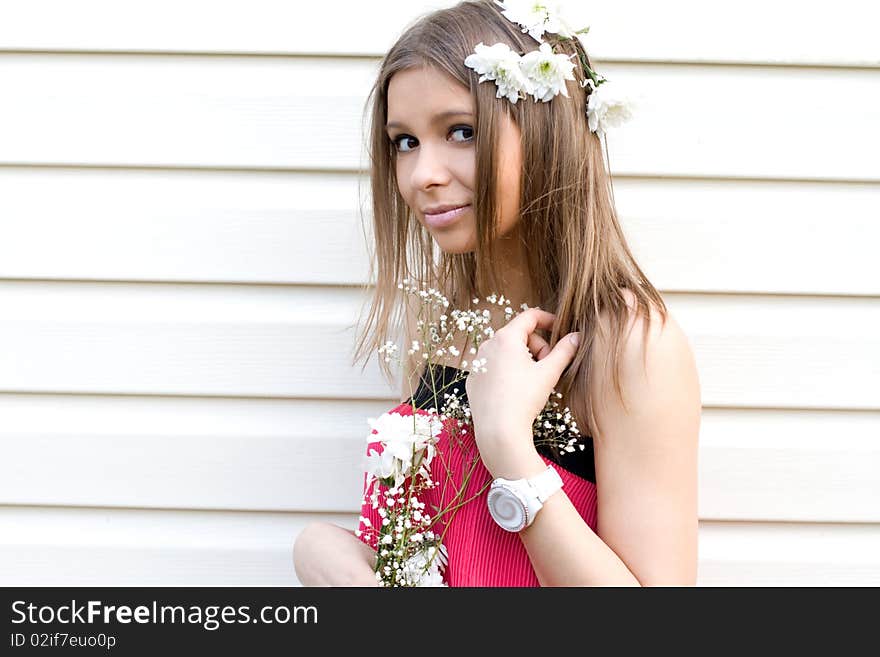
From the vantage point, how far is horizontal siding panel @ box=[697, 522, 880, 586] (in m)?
1.84

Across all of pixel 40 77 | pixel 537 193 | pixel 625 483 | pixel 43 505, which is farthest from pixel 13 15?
pixel 625 483

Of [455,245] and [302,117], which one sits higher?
[302,117]

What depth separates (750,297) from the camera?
1.82 meters

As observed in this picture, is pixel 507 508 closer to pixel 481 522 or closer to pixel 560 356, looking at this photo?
pixel 481 522

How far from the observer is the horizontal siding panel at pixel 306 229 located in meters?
1.79

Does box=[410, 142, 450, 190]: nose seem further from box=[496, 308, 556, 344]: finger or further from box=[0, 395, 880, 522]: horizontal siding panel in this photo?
box=[0, 395, 880, 522]: horizontal siding panel

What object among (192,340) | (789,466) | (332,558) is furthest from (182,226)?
(789,466)

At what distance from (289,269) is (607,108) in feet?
2.73

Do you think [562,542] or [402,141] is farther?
[402,141]

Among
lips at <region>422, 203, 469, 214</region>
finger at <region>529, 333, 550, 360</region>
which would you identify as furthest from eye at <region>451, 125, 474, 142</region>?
finger at <region>529, 333, 550, 360</region>

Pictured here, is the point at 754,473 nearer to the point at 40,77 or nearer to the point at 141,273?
the point at 141,273

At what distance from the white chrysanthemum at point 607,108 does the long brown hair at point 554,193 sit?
2 cm

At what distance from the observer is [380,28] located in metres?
1.79
